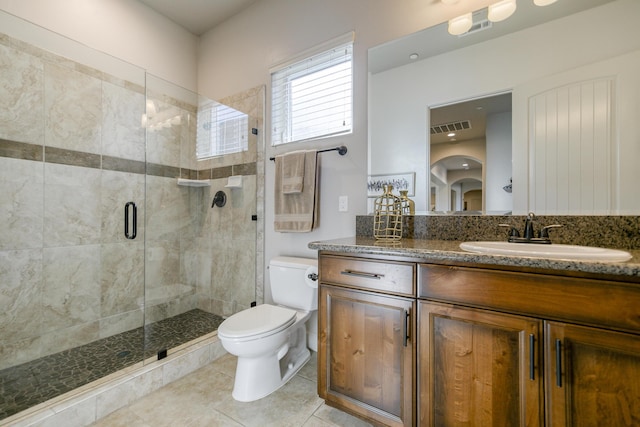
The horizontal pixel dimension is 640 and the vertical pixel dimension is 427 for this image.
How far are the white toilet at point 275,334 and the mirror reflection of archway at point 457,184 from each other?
2.89 ft

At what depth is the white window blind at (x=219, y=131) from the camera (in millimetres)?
2424

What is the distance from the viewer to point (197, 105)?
8.15 ft

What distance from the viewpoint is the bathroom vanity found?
79 centimetres

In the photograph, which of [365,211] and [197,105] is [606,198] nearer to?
[365,211]

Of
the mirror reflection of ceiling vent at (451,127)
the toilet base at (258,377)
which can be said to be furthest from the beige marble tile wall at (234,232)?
the mirror reflection of ceiling vent at (451,127)

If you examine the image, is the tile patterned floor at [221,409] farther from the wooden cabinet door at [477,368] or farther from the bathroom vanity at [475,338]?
the wooden cabinet door at [477,368]

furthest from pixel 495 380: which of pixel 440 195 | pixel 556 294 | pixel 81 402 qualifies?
pixel 81 402

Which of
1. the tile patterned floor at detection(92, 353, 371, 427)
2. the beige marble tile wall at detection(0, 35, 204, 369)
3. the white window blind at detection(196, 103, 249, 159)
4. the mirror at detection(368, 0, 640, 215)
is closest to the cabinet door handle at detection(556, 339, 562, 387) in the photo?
the mirror at detection(368, 0, 640, 215)

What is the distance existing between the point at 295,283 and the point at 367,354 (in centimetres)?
75

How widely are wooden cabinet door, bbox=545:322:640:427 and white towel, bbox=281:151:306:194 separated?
59.9 inches

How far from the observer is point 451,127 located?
1536 millimetres

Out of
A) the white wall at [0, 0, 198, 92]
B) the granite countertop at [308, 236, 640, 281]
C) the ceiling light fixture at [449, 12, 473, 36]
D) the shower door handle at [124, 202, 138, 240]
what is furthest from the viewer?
the shower door handle at [124, 202, 138, 240]

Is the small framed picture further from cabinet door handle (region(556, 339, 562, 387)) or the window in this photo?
cabinet door handle (region(556, 339, 562, 387))

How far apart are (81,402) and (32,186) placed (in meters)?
1.36
